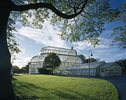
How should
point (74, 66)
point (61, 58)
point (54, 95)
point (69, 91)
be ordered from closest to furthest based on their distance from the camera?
point (54, 95) < point (69, 91) < point (74, 66) < point (61, 58)

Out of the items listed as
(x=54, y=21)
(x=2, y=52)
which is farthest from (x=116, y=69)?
(x=2, y=52)

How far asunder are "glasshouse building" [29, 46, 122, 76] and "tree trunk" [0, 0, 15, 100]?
207 feet

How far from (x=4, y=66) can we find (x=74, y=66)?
263 feet

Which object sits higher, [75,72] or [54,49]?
[54,49]

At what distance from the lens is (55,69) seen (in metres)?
100

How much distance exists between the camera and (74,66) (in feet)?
293

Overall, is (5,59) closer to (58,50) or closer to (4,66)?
(4,66)

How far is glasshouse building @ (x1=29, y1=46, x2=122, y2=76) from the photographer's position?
72438 mm

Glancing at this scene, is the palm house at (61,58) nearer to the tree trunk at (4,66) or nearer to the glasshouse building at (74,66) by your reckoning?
the glasshouse building at (74,66)

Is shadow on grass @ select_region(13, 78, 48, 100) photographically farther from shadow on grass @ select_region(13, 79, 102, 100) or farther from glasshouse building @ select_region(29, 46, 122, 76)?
glasshouse building @ select_region(29, 46, 122, 76)

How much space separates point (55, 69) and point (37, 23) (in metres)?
85.1

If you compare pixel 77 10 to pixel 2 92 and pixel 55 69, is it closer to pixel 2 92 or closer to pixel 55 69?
pixel 2 92

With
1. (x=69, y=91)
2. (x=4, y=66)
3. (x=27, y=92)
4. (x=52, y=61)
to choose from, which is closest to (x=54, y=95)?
(x=69, y=91)

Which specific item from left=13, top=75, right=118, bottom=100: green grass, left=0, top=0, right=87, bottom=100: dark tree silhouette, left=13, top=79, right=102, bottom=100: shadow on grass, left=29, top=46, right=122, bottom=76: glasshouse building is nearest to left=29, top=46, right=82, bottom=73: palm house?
left=29, top=46, right=122, bottom=76: glasshouse building
